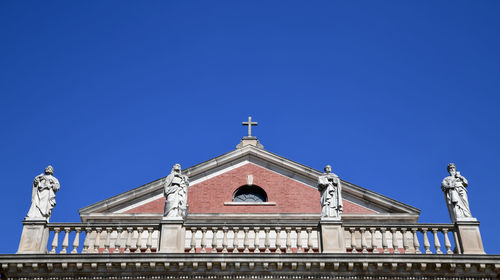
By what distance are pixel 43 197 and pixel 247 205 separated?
662cm

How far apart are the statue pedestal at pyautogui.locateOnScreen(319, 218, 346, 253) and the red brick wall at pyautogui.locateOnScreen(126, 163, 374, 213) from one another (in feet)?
14.7

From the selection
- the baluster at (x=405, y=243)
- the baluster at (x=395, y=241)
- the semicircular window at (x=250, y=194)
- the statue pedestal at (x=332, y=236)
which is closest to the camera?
the statue pedestal at (x=332, y=236)

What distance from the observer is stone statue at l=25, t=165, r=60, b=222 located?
47.8 ft

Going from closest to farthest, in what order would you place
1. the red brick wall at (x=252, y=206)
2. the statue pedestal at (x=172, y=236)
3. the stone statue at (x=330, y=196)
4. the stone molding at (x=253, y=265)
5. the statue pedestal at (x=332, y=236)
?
the stone molding at (x=253, y=265) → the statue pedestal at (x=332, y=236) → the statue pedestal at (x=172, y=236) → the stone statue at (x=330, y=196) → the red brick wall at (x=252, y=206)

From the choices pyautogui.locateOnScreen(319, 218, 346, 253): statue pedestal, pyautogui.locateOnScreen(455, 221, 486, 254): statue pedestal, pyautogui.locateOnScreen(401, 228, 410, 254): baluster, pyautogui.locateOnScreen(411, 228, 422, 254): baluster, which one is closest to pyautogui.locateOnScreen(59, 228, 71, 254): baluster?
pyautogui.locateOnScreen(319, 218, 346, 253): statue pedestal

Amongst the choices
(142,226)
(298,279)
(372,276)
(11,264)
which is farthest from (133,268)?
(372,276)

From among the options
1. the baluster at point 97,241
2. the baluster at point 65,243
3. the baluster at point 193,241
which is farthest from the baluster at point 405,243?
the baluster at point 65,243

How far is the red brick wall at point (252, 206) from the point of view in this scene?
62.2ft

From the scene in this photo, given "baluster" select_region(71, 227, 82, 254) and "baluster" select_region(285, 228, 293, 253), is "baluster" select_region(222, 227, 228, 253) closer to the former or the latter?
"baluster" select_region(285, 228, 293, 253)

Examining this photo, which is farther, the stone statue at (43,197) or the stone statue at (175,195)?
the stone statue at (175,195)

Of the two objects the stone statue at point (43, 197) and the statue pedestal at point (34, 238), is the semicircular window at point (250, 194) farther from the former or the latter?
the statue pedestal at point (34, 238)

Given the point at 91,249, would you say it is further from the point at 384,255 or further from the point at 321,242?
the point at 384,255

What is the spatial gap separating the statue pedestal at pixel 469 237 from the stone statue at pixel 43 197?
988 centimetres

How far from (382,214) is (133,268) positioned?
27.6 feet
